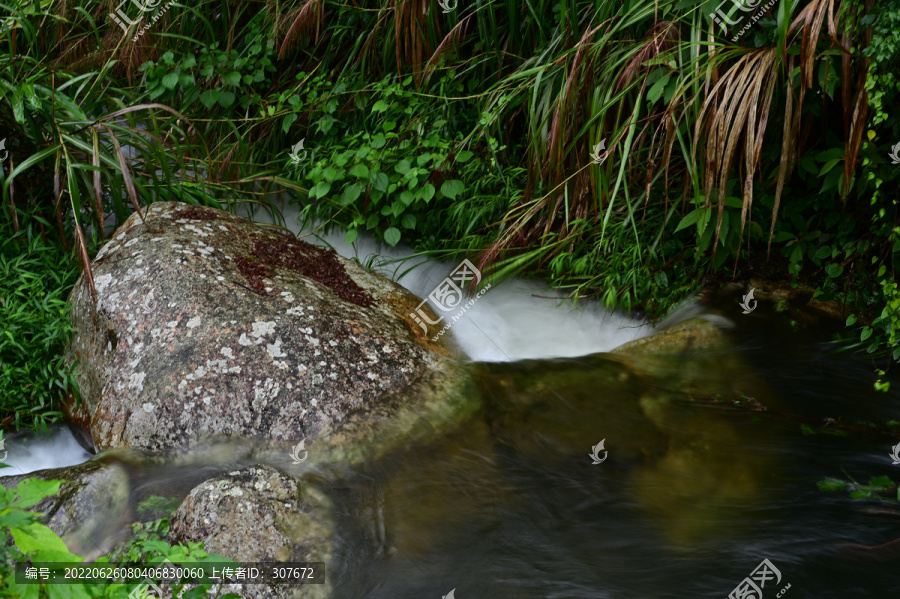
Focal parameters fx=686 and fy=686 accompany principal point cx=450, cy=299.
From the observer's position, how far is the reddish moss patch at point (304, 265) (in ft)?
9.93

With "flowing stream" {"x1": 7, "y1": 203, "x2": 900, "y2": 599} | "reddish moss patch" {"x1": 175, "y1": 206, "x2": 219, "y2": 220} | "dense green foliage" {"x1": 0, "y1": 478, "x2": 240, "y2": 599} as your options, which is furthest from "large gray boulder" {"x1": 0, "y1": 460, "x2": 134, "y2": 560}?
"reddish moss patch" {"x1": 175, "y1": 206, "x2": 219, "y2": 220}

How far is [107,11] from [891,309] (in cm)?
485

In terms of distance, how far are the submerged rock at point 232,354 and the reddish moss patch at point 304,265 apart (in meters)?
0.01

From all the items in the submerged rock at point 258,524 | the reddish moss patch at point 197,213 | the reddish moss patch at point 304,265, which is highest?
the reddish moss patch at point 197,213

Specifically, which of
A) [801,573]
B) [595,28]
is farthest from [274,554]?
[595,28]

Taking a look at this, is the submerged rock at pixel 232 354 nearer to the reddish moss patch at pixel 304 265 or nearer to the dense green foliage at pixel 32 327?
the reddish moss patch at pixel 304 265

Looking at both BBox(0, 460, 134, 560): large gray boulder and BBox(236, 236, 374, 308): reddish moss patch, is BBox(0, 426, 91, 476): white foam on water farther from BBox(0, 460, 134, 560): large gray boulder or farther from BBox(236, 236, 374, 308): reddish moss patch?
BBox(236, 236, 374, 308): reddish moss patch

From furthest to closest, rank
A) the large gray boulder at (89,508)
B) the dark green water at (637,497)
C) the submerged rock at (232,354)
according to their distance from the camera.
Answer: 1. the submerged rock at (232,354)
2. the large gray boulder at (89,508)
3. the dark green water at (637,497)

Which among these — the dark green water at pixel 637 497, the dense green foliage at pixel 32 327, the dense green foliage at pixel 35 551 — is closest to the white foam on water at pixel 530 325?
the dark green water at pixel 637 497

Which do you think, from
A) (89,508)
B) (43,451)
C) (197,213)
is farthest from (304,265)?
(89,508)

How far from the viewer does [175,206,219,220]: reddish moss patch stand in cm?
324

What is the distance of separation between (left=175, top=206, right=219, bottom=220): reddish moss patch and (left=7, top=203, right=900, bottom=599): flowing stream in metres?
1.11

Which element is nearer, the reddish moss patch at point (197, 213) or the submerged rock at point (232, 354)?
the submerged rock at point (232, 354)

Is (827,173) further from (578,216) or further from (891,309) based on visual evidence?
(578,216)
